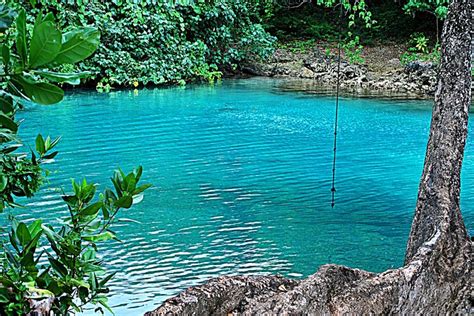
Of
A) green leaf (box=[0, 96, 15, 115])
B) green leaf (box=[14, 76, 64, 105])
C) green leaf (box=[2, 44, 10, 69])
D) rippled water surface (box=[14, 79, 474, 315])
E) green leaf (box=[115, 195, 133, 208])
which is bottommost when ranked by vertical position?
rippled water surface (box=[14, 79, 474, 315])

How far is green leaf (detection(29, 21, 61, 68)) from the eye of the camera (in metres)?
0.94

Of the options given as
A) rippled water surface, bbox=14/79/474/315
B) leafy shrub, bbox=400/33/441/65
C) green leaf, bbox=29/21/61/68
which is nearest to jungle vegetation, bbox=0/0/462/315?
green leaf, bbox=29/21/61/68

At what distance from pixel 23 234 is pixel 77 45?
422 mm

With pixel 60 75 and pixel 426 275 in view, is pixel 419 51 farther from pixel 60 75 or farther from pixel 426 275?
pixel 60 75

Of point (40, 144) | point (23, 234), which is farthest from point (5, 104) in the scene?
point (40, 144)

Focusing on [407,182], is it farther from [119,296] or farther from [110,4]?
[110,4]

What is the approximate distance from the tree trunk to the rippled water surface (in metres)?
0.85

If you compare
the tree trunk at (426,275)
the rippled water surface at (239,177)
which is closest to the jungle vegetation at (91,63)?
the tree trunk at (426,275)

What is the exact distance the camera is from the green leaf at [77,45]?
3.22 ft

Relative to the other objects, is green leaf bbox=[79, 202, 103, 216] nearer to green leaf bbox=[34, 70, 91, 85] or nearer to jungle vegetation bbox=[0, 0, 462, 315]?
jungle vegetation bbox=[0, 0, 462, 315]

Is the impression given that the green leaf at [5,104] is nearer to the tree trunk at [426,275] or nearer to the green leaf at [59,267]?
the green leaf at [59,267]

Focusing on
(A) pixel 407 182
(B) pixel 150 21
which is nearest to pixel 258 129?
(A) pixel 407 182

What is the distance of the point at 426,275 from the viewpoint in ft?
10.6

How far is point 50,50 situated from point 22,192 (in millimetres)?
875
